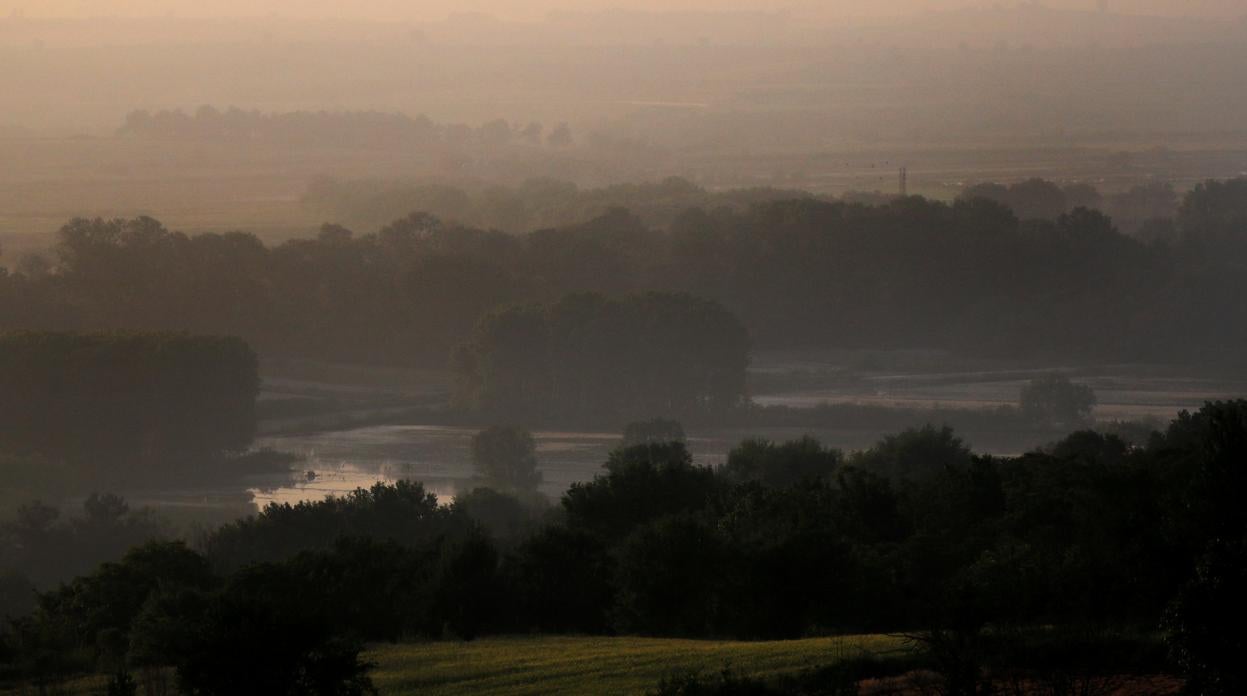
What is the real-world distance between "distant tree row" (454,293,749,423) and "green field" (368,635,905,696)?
141ft

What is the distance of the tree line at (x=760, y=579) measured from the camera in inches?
471

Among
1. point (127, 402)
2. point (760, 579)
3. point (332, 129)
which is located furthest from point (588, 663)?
point (332, 129)

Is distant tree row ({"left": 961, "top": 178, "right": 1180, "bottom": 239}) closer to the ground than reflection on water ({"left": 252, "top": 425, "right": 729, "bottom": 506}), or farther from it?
farther from it

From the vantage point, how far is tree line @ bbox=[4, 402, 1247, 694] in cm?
1196

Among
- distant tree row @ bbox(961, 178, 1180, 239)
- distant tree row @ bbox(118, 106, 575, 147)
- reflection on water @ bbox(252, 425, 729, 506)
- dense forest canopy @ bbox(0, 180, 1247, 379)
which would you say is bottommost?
reflection on water @ bbox(252, 425, 729, 506)

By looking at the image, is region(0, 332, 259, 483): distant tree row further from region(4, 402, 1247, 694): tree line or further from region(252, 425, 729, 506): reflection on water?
region(4, 402, 1247, 694): tree line

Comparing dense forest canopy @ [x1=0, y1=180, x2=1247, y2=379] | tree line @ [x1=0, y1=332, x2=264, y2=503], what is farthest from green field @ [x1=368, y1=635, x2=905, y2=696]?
dense forest canopy @ [x1=0, y1=180, x2=1247, y2=379]

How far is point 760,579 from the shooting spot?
69.2 feet

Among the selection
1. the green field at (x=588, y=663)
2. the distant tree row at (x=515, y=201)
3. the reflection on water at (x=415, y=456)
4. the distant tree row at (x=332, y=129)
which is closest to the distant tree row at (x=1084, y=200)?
the distant tree row at (x=515, y=201)

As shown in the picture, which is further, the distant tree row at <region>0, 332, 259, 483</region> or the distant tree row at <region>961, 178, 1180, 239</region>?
the distant tree row at <region>961, 178, 1180, 239</region>

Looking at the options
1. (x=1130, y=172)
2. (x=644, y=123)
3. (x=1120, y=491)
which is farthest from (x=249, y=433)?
(x=644, y=123)

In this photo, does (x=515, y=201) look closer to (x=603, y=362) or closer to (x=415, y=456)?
(x=603, y=362)

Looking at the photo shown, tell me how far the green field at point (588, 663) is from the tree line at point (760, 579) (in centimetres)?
91

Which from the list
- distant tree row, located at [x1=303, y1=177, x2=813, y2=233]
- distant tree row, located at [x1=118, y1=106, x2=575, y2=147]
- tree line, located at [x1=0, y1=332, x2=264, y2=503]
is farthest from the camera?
distant tree row, located at [x1=118, y1=106, x2=575, y2=147]
